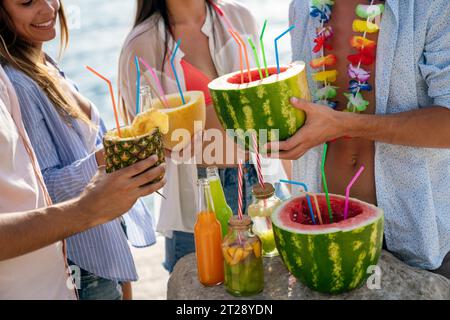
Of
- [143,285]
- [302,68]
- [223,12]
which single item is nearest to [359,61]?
[302,68]

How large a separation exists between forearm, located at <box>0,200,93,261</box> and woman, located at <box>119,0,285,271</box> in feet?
4.65

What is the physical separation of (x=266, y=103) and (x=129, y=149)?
563 millimetres

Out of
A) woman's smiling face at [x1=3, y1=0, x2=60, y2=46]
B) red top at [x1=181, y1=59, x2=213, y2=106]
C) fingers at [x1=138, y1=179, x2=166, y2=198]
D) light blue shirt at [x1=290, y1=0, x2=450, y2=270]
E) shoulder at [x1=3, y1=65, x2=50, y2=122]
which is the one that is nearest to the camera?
fingers at [x1=138, y1=179, x2=166, y2=198]

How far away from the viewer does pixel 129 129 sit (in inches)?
84.1

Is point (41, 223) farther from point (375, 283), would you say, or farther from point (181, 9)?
point (181, 9)

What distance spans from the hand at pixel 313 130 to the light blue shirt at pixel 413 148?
242 millimetres

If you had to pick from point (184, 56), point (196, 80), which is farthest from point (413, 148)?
point (184, 56)

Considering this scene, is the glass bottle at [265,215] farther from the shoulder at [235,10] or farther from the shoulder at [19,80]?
the shoulder at [235,10]

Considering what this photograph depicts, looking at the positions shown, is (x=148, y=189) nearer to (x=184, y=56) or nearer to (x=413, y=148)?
(x=413, y=148)

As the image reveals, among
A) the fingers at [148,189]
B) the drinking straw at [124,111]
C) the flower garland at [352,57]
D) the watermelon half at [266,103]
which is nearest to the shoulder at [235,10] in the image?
the drinking straw at [124,111]

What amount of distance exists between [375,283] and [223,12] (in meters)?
2.12

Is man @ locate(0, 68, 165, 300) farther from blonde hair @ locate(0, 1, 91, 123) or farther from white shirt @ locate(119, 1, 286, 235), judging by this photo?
white shirt @ locate(119, 1, 286, 235)

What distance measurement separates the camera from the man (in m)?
1.96

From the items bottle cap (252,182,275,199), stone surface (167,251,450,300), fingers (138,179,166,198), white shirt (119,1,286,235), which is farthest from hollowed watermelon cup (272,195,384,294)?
white shirt (119,1,286,235)
